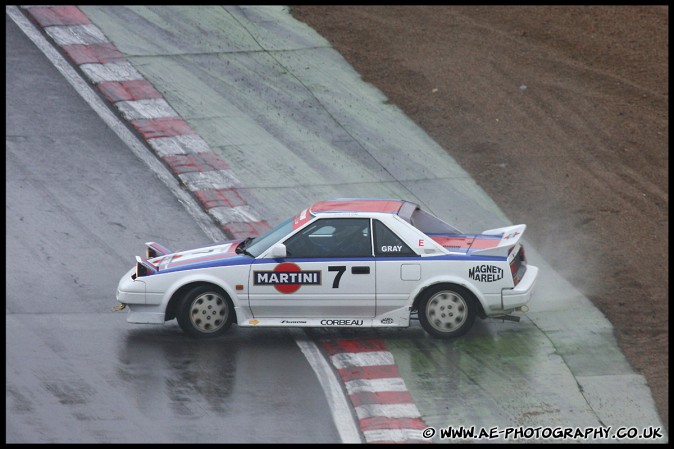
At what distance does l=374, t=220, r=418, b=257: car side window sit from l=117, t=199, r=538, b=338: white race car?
0.01m

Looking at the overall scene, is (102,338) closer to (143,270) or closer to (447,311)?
(143,270)

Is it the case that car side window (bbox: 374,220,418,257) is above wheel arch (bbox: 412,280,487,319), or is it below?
above

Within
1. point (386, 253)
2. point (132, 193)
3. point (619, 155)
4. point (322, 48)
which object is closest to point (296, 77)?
point (322, 48)

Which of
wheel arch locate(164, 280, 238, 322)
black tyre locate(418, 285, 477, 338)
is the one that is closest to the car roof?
black tyre locate(418, 285, 477, 338)

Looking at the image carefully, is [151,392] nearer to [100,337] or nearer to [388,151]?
[100,337]

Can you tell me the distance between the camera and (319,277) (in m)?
10.9

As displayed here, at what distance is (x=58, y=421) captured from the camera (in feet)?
30.3

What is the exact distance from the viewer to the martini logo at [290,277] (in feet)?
35.9

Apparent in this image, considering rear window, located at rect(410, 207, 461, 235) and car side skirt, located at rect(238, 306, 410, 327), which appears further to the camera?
rear window, located at rect(410, 207, 461, 235)

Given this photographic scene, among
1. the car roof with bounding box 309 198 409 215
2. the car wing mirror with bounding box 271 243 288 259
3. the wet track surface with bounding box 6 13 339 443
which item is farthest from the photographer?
the car roof with bounding box 309 198 409 215

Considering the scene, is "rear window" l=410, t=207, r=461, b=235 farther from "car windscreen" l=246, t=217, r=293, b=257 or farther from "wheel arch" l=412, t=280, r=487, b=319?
"car windscreen" l=246, t=217, r=293, b=257

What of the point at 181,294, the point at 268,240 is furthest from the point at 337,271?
the point at 181,294

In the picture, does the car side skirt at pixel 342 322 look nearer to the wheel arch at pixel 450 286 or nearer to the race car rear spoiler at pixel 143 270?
the wheel arch at pixel 450 286

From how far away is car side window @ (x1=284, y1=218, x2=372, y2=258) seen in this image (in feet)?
36.1
